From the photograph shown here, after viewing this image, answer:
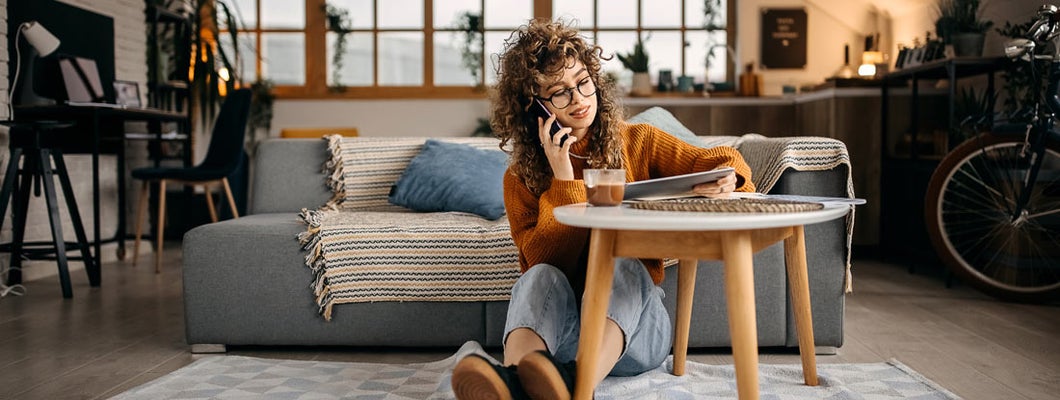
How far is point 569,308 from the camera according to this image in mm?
1787

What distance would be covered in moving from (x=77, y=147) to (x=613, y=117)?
3.72 meters

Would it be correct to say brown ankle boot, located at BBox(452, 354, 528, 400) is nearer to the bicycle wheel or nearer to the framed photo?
the bicycle wheel

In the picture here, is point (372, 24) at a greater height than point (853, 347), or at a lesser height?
greater

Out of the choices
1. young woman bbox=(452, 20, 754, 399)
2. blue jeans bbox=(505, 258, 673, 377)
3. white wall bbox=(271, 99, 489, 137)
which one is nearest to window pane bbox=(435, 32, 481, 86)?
white wall bbox=(271, 99, 489, 137)

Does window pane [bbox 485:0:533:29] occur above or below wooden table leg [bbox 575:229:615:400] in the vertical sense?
above

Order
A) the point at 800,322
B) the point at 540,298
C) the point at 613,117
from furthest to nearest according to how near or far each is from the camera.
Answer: the point at 800,322 < the point at 613,117 < the point at 540,298

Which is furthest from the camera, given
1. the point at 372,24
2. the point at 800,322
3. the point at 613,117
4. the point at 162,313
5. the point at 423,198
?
the point at 372,24

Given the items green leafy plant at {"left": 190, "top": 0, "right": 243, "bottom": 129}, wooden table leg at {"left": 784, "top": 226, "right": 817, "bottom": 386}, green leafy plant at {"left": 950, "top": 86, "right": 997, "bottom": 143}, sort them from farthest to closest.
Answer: green leafy plant at {"left": 190, "top": 0, "right": 243, "bottom": 129}, green leafy plant at {"left": 950, "top": 86, "right": 997, "bottom": 143}, wooden table leg at {"left": 784, "top": 226, "right": 817, "bottom": 386}

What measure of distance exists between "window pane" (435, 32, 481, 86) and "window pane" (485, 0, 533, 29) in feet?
0.75

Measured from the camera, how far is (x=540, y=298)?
172cm

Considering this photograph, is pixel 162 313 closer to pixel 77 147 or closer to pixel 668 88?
pixel 77 147

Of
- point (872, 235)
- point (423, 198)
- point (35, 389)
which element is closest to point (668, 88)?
point (872, 235)

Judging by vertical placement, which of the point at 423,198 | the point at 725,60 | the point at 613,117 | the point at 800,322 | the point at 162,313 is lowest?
the point at 162,313

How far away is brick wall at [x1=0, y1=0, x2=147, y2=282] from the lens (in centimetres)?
415
